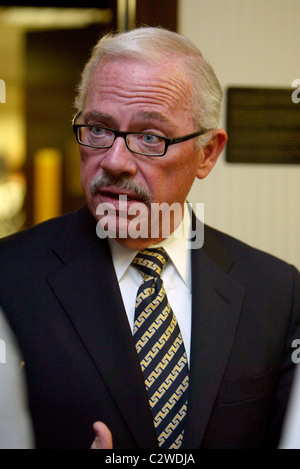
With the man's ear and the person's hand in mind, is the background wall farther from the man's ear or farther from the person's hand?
the person's hand

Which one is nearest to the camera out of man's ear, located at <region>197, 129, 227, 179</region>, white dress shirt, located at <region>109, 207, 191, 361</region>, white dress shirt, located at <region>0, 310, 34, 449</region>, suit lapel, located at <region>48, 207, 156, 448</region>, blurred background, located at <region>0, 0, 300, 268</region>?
white dress shirt, located at <region>0, 310, 34, 449</region>

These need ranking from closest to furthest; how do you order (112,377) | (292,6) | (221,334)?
(112,377)
(221,334)
(292,6)

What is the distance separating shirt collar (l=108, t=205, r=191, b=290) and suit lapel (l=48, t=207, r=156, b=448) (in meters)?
0.03

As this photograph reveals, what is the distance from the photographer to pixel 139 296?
4.41 ft

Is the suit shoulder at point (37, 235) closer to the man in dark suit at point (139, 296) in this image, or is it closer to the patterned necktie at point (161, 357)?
the man in dark suit at point (139, 296)

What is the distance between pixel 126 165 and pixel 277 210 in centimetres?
121

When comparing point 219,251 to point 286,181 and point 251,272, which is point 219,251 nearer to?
point 251,272

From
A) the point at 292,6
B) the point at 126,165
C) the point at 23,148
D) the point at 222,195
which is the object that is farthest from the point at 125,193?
the point at 23,148

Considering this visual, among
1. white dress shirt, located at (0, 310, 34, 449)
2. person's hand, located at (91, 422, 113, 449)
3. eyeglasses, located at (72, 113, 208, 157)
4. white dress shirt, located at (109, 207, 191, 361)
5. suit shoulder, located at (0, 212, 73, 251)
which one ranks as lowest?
person's hand, located at (91, 422, 113, 449)

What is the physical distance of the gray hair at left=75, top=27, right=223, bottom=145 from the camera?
131 centimetres

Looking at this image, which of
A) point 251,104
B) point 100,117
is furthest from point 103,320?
point 251,104

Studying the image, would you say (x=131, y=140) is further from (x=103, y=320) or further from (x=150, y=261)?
(x=103, y=320)

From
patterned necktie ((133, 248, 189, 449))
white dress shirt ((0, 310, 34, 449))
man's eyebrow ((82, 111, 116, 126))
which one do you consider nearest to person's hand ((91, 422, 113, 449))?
white dress shirt ((0, 310, 34, 449))

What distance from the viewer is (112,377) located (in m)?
1.23
